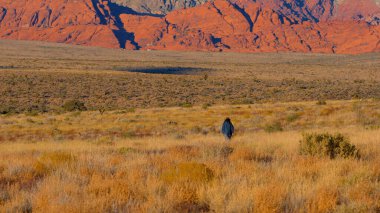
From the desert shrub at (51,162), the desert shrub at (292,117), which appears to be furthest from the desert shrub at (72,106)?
the desert shrub at (51,162)

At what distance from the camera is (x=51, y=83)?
59.2 m

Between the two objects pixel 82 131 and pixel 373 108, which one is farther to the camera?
pixel 373 108

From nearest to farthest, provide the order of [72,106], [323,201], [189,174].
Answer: [323,201] < [189,174] < [72,106]

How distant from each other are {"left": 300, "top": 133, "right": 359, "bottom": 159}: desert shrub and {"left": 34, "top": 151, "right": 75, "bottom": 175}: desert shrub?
502 cm

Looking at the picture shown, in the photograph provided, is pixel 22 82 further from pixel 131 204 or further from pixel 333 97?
pixel 131 204

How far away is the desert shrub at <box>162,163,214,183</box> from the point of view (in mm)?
7195

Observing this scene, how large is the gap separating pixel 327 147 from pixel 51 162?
5725mm

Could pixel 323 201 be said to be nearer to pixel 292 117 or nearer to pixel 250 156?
pixel 250 156

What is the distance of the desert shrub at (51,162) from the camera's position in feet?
27.7

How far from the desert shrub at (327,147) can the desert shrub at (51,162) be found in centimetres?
502

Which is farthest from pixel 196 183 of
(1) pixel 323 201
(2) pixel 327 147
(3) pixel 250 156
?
(2) pixel 327 147

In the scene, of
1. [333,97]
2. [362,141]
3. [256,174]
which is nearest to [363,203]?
[256,174]

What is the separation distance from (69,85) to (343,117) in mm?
40085

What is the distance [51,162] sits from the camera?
29.9 feet
